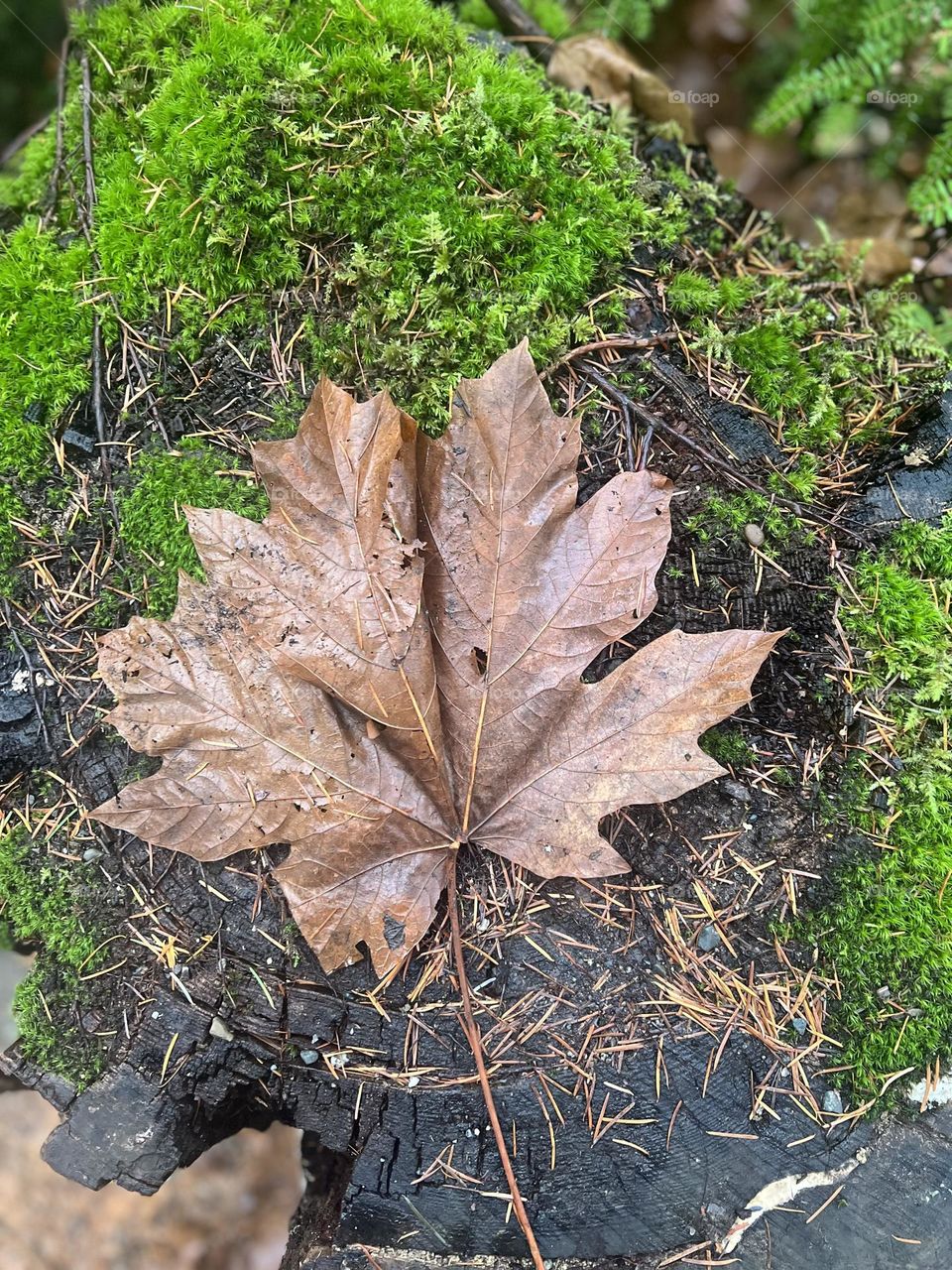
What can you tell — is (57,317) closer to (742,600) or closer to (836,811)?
(742,600)

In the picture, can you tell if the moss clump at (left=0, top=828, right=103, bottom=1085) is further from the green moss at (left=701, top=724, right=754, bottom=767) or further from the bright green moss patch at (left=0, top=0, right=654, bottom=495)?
the green moss at (left=701, top=724, right=754, bottom=767)

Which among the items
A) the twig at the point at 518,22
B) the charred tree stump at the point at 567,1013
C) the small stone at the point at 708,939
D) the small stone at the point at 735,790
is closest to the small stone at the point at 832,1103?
the charred tree stump at the point at 567,1013

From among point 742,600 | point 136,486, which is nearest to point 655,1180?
point 742,600

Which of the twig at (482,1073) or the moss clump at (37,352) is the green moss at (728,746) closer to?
the twig at (482,1073)

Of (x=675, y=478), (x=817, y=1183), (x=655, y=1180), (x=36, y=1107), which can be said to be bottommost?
(x=36, y=1107)

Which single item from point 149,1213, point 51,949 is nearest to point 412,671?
point 51,949

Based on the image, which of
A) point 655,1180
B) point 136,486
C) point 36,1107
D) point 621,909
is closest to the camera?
point 655,1180

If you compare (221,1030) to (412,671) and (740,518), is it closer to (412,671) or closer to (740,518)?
(412,671)
